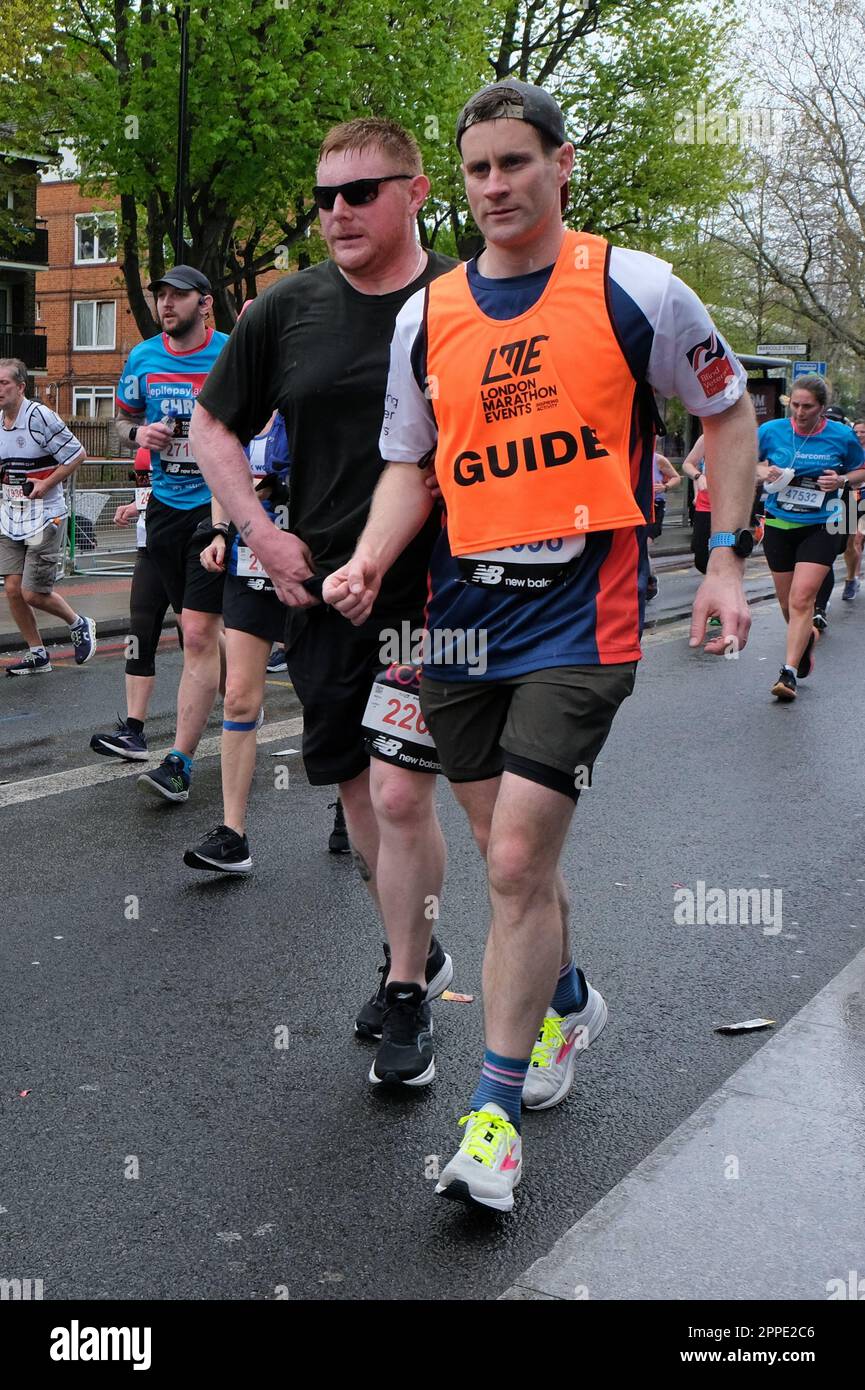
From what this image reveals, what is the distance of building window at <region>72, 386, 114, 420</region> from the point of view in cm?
5219

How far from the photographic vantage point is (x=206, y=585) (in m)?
6.41

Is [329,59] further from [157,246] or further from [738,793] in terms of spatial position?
[738,793]

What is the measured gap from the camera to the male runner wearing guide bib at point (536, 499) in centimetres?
303

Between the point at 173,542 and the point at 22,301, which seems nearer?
the point at 173,542

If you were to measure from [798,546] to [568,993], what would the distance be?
721 centimetres

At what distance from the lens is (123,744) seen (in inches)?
285

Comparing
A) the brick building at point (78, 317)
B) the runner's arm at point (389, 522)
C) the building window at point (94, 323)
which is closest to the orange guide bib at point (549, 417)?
the runner's arm at point (389, 522)

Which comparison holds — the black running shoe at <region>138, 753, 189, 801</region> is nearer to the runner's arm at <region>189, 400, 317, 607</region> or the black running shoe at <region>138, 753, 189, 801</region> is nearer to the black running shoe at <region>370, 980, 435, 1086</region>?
the runner's arm at <region>189, 400, 317, 607</region>

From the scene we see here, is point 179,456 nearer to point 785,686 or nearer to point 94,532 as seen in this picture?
point 785,686

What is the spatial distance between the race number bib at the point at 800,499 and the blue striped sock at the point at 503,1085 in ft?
24.9

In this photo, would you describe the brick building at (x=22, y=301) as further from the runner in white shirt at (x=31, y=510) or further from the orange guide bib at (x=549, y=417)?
the orange guide bib at (x=549, y=417)

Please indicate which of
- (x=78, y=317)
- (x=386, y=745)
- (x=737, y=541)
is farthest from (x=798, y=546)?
(x=78, y=317)

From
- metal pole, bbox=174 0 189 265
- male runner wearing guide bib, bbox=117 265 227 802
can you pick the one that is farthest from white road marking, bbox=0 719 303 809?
metal pole, bbox=174 0 189 265
